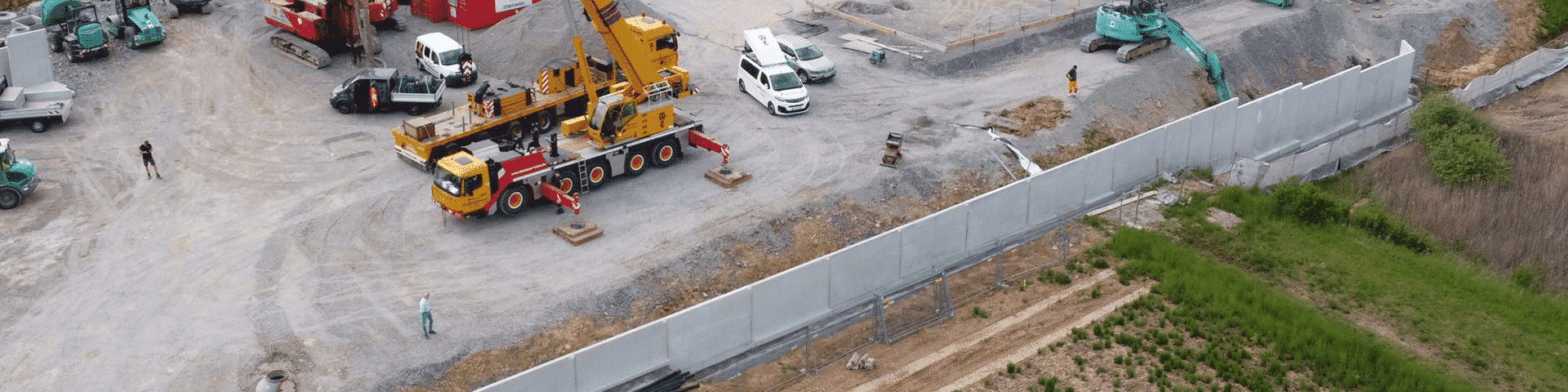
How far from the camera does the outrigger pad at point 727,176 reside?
123ft

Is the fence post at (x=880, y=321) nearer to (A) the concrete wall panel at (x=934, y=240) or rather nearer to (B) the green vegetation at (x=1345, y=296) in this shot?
(A) the concrete wall panel at (x=934, y=240)

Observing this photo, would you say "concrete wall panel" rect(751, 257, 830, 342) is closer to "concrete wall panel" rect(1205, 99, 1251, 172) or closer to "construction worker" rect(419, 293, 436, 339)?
"construction worker" rect(419, 293, 436, 339)

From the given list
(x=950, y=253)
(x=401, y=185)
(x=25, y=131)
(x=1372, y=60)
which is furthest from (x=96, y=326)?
(x=1372, y=60)

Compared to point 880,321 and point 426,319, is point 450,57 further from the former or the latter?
point 880,321

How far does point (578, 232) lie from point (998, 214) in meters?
10.7

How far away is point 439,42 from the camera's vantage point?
153 feet

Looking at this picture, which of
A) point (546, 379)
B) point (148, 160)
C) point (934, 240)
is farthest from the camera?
point (148, 160)

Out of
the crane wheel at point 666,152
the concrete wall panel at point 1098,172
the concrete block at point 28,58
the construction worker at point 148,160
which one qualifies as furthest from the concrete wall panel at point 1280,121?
the concrete block at point 28,58

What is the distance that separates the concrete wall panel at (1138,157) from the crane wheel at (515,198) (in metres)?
16.2

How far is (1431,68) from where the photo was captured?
5359 centimetres

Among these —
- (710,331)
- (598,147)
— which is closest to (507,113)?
(598,147)

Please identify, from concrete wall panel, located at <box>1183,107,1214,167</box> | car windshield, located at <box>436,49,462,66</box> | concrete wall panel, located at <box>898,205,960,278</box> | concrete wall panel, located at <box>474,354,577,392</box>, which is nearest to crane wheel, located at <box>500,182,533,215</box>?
concrete wall panel, located at <box>474,354,577,392</box>

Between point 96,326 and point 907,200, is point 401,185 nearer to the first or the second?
point 96,326

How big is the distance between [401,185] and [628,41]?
8.14 metres
